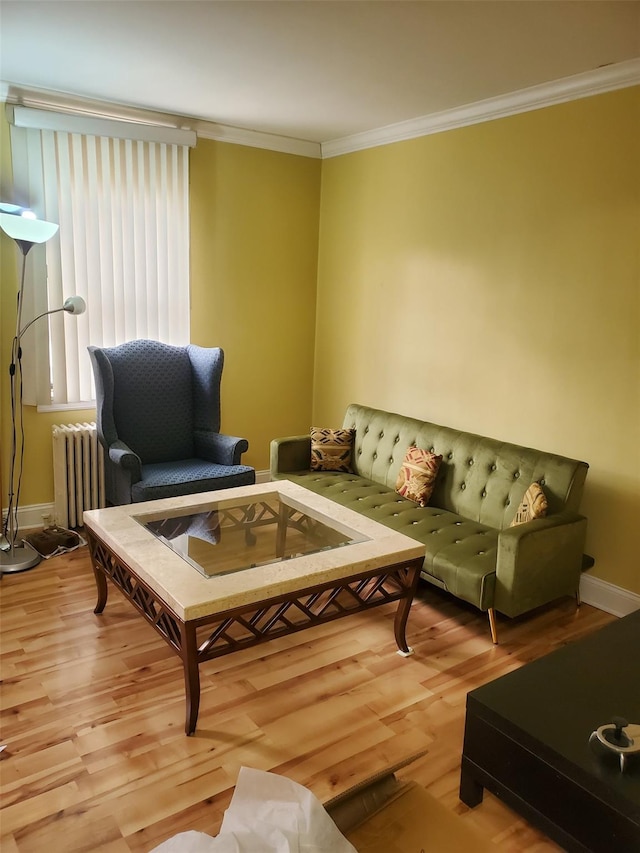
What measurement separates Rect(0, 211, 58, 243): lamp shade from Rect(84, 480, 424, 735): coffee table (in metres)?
1.46

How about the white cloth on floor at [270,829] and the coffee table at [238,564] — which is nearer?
the white cloth on floor at [270,829]

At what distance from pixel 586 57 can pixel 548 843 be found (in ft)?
9.95

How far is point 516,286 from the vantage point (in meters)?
3.59

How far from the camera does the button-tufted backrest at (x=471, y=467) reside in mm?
3170

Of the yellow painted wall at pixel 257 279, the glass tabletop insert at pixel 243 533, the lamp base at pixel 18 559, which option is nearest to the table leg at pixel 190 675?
the glass tabletop insert at pixel 243 533

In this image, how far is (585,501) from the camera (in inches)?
132

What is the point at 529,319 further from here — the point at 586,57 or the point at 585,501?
the point at 586,57

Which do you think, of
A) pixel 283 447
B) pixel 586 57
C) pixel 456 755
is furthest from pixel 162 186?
pixel 456 755

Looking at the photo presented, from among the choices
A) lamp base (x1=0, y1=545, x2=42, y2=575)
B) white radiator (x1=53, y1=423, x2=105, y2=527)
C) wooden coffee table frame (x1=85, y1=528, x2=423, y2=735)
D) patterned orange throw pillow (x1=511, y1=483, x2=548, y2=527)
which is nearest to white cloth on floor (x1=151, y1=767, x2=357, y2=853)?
wooden coffee table frame (x1=85, y1=528, x2=423, y2=735)

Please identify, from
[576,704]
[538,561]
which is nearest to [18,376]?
[538,561]

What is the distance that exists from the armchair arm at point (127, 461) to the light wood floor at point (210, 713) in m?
0.66

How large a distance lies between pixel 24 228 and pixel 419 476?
2.39m

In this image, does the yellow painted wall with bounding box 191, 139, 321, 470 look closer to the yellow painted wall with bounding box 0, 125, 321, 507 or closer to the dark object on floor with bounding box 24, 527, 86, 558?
the yellow painted wall with bounding box 0, 125, 321, 507

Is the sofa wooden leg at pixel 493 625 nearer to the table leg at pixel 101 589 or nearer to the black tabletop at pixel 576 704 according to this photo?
the black tabletop at pixel 576 704
